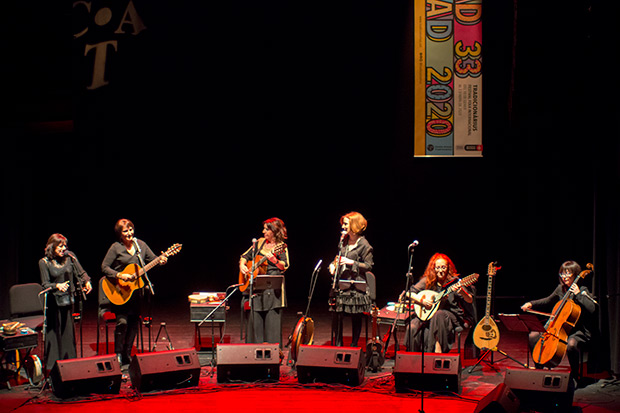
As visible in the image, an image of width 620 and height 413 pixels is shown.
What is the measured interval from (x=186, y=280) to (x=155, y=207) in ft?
4.74

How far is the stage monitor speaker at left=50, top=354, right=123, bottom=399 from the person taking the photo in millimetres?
5355

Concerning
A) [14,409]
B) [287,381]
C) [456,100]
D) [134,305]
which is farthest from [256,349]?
[456,100]

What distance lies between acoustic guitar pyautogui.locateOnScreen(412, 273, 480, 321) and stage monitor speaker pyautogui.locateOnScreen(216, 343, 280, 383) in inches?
62.2

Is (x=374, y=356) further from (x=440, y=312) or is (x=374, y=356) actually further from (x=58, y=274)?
(x=58, y=274)

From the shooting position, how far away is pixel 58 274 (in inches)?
→ 242

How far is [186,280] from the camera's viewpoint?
10.8m

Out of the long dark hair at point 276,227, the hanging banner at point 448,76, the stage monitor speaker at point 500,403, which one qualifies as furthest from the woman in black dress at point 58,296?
the hanging banner at point 448,76

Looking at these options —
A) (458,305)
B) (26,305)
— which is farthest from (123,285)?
(458,305)

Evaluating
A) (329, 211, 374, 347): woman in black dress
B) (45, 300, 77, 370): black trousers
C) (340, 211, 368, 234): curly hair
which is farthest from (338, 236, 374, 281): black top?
(45, 300, 77, 370): black trousers

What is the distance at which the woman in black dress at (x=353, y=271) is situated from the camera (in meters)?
6.44

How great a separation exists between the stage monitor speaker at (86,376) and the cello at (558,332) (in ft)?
13.3

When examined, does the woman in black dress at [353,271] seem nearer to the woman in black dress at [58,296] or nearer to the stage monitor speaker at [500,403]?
the stage monitor speaker at [500,403]

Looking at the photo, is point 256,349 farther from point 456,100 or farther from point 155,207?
point 155,207

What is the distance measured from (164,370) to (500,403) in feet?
9.85
